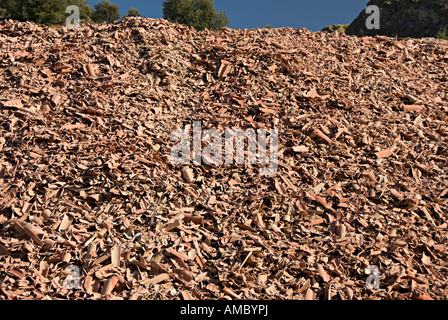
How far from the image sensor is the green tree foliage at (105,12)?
3183 centimetres

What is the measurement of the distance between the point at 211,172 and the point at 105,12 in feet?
102

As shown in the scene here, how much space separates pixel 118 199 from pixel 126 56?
3.16m

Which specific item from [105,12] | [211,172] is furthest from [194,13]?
[211,172]

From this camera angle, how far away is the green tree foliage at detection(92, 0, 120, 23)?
1253 inches

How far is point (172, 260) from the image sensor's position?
13.5 feet

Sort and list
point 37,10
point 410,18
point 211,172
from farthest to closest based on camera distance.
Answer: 1. point 37,10
2. point 410,18
3. point 211,172

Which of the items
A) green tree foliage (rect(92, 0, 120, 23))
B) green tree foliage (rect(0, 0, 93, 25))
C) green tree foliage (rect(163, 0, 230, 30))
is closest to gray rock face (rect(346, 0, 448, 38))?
green tree foliage (rect(163, 0, 230, 30))

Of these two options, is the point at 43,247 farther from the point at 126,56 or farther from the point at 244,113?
the point at 126,56

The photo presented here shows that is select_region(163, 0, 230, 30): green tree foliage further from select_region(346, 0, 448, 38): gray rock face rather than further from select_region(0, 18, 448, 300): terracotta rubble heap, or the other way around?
select_region(0, 18, 448, 300): terracotta rubble heap

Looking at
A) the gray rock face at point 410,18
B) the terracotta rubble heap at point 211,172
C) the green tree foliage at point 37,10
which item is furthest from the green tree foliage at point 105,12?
the terracotta rubble heap at point 211,172

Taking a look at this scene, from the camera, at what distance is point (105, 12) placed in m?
32.0

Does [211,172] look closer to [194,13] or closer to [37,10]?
[194,13]
